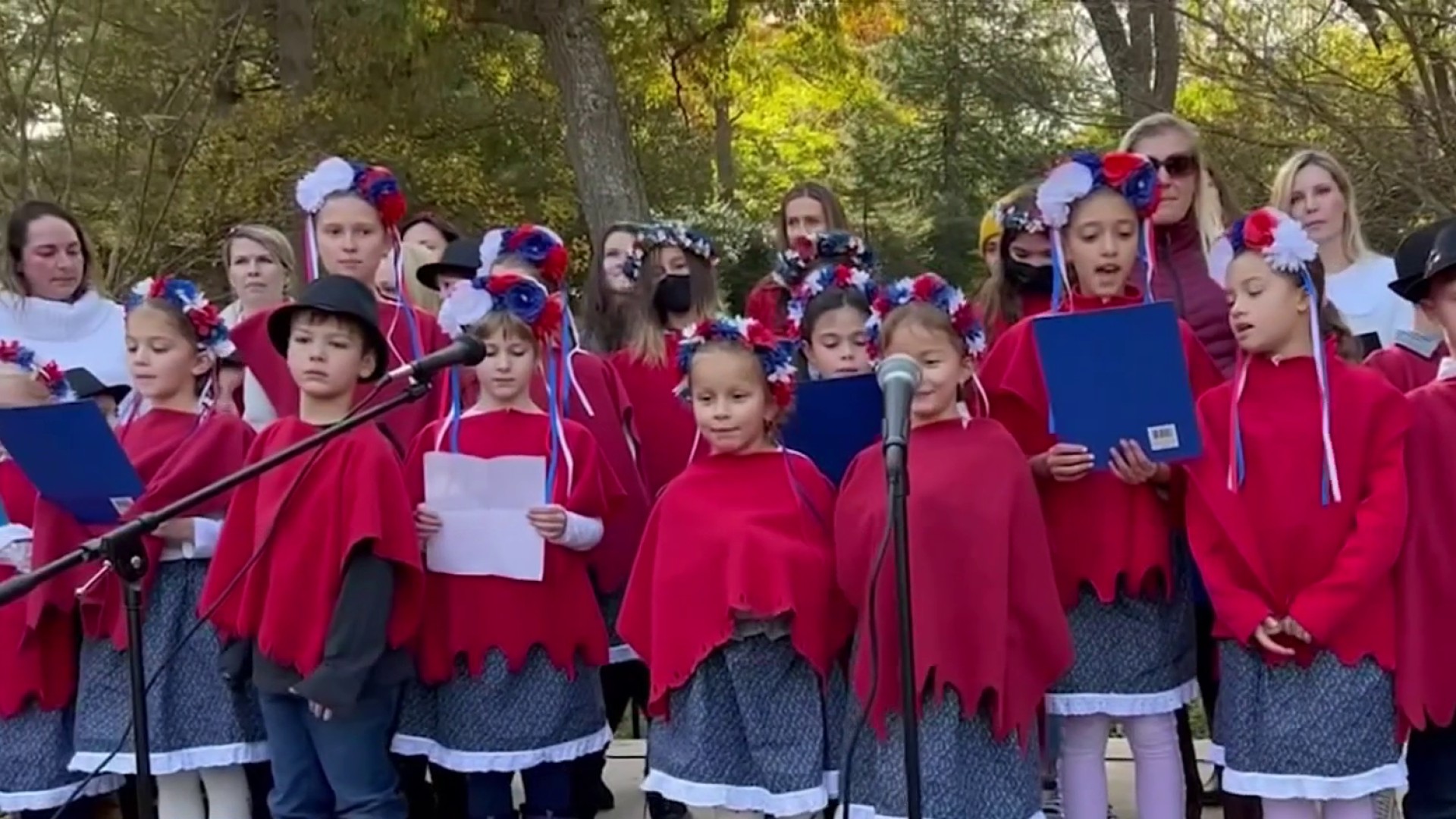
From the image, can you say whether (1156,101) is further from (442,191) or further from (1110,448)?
(442,191)

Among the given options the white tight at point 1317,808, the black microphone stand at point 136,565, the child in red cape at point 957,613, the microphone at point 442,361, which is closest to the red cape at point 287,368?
the microphone at point 442,361

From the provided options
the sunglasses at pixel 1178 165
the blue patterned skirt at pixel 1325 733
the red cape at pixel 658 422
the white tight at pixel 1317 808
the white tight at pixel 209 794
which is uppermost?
the sunglasses at pixel 1178 165

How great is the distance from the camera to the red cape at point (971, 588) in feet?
11.6

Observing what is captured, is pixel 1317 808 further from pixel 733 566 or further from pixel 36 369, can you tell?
pixel 36 369

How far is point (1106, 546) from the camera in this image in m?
3.77

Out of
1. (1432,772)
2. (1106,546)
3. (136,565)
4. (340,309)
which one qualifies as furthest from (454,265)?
(1432,772)

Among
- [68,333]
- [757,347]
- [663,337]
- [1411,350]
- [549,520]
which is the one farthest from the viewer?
[68,333]

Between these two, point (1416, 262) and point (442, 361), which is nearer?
point (442, 361)

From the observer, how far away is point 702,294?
17.0 ft

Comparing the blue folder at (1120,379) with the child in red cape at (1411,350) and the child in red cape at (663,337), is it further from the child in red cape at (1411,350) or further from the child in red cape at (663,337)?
the child in red cape at (663,337)

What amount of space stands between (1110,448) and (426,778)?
238 cm

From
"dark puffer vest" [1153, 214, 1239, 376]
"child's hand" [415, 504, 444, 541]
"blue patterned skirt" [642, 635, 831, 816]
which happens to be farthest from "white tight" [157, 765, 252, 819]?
"dark puffer vest" [1153, 214, 1239, 376]

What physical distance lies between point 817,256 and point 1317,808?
2283 millimetres

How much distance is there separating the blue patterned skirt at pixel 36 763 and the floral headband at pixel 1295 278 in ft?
10.2
